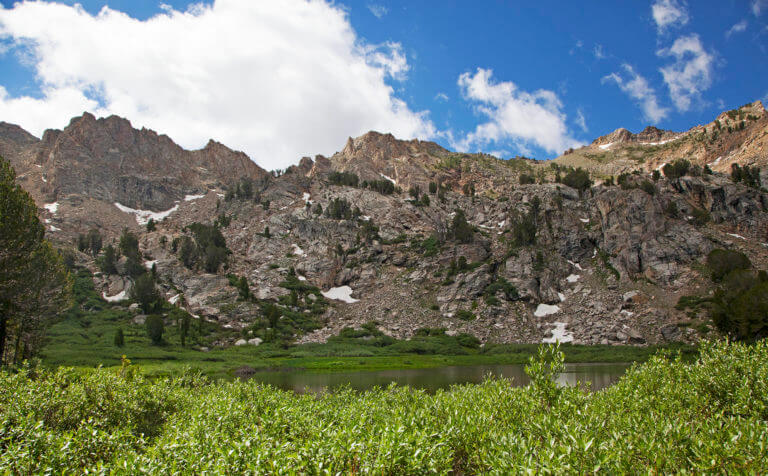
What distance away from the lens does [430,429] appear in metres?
11.8

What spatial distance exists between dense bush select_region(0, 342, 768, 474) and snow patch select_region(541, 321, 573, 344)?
3809 inches

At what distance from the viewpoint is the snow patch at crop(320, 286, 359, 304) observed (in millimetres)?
140750

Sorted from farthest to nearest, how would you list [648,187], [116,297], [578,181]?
[578,181] < [648,187] < [116,297]

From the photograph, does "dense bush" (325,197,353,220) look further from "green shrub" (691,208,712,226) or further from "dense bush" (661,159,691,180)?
"dense bush" (661,159,691,180)

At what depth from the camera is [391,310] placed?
12925 cm

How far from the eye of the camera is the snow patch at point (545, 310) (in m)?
122

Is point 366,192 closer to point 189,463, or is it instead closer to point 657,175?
point 657,175

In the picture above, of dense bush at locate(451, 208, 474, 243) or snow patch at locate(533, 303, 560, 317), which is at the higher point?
dense bush at locate(451, 208, 474, 243)

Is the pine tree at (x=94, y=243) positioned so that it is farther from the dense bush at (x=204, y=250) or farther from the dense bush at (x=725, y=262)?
the dense bush at (x=725, y=262)

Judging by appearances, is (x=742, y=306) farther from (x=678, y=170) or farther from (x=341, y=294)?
(x=341, y=294)

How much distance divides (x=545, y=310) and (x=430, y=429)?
123459 mm

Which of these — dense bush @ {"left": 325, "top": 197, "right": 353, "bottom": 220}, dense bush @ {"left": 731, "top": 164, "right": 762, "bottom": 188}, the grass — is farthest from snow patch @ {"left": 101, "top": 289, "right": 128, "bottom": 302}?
dense bush @ {"left": 731, "top": 164, "right": 762, "bottom": 188}

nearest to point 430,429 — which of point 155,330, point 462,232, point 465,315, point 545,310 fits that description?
point 155,330

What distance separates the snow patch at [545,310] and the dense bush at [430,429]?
108m
